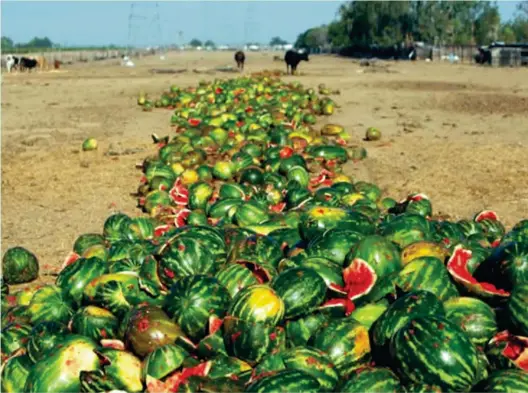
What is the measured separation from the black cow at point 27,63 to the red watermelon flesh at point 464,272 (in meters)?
53.3

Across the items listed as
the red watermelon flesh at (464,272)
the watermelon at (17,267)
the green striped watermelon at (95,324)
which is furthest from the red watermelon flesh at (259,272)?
the watermelon at (17,267)

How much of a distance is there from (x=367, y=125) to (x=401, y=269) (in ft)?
48.9

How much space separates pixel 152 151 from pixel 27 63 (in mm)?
42327

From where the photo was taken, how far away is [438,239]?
5.79 m

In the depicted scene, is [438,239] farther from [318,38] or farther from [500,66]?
[318,38]

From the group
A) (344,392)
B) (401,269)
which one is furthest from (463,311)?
(344,392)

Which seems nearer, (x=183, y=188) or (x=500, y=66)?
(x=183, y=188)

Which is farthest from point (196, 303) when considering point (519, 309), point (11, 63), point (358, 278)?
point (11, 63)

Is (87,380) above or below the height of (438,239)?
below

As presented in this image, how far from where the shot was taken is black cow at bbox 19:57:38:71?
173ft

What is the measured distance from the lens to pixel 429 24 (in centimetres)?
10306

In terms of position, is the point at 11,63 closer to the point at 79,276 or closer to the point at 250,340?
the point at 79,276

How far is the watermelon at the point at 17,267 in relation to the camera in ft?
24.2

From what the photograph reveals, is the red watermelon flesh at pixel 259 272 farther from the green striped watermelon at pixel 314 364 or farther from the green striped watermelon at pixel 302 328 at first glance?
the green striped watermelon at pixel 314 364
